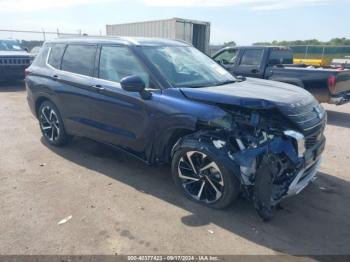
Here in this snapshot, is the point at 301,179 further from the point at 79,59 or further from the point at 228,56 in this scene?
the point at 228,56

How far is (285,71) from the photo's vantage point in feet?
27.6

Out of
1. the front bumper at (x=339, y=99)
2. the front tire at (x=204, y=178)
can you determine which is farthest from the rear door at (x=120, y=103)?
the front bumper at (x=339, y=99)

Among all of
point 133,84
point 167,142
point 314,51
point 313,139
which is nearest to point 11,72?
point 133,84

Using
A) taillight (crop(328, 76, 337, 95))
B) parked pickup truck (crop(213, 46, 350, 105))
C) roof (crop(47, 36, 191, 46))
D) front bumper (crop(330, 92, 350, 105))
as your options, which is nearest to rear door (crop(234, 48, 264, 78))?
parked pickup truck (crop(213, 46, 350, 105))

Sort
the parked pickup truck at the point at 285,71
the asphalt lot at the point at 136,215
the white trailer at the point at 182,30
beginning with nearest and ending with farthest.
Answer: the asphalt lot at the point at 136,215 < the parked pickup truck at the point at 285,71 < the white trailer at the point at 182,30

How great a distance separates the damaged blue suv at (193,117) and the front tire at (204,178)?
12mm

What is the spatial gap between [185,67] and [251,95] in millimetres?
1202

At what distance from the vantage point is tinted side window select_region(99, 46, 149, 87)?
4.25 metres

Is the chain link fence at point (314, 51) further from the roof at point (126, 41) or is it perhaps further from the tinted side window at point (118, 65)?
the tinted side window at point (118, 65)

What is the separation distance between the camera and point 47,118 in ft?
19.0

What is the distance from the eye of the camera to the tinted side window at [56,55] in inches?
214

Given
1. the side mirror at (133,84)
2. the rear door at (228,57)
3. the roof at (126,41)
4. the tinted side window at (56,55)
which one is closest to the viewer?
the side mirror at (133,84)

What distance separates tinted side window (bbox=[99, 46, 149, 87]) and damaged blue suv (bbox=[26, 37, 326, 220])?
0.01 m

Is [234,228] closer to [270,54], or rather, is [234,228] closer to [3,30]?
[270,54]
